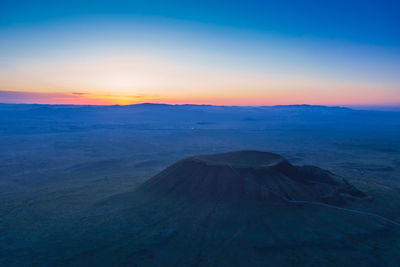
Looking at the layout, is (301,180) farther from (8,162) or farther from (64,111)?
(64,111)

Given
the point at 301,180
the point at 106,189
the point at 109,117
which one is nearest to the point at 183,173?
the point at 106,189

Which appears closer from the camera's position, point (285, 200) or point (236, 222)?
point (236, 222)

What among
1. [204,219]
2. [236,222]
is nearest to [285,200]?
[236,222]

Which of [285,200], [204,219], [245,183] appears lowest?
[204,219]

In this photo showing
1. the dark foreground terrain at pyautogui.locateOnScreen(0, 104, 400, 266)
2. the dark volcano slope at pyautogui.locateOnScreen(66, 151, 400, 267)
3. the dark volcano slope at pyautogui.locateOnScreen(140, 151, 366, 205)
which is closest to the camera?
the dark volcano slope at pyautogui.locateOnScreen(66, 151, 400, 267)

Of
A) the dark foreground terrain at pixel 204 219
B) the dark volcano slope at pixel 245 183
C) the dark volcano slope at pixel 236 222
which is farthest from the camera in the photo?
the dark volcano slope at pixel 245 183

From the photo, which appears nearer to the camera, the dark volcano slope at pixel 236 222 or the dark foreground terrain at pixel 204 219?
the dark volcano slope at pixel 236 222

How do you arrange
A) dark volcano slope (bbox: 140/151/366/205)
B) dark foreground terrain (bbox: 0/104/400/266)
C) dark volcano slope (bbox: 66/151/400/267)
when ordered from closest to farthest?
dark volcano slope (bbox: 66/151/400/267) < dark foreground terrain (bbox: 0/104/400/266) < dark volcano slope (bbox: 140/151/366/205)

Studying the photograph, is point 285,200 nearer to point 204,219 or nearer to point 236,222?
point 236,222
